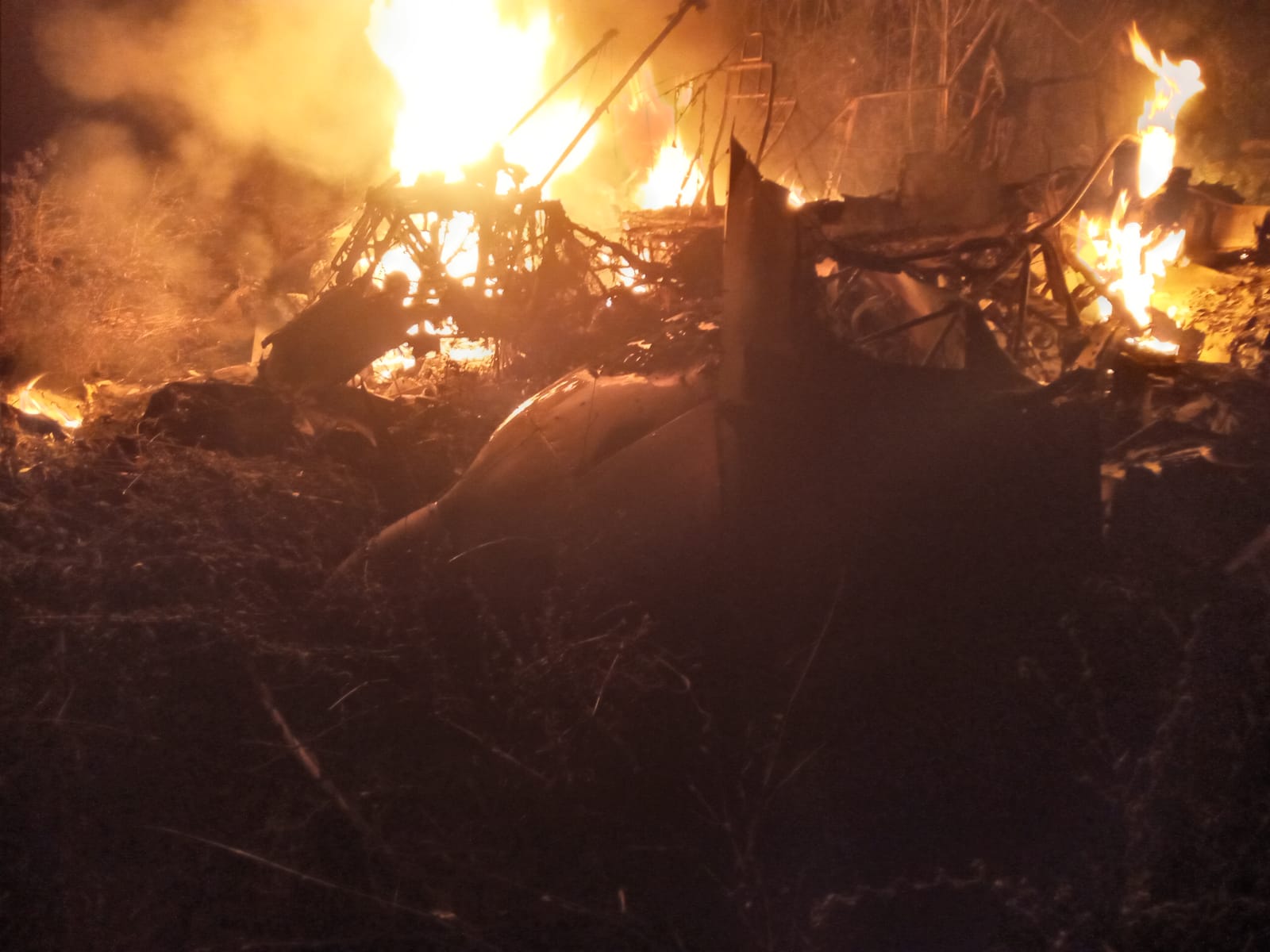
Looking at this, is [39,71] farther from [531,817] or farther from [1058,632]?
[1058,632]

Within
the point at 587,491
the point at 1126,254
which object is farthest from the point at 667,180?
the point at 587,491

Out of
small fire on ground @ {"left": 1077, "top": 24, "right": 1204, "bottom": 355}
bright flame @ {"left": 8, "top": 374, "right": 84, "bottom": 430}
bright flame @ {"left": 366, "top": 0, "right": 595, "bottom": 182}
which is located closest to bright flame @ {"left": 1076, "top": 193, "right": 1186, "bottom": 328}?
small fire on ground @ {"left": 1077, "top": 24, "right": 1204, "bottom": 355}

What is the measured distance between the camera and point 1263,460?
14.0 ft

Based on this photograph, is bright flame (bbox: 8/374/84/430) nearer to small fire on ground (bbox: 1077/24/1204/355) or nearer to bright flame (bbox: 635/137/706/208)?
bright flame (bbox: 635/137/706/208)

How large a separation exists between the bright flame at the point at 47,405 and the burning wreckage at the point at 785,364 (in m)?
1.39

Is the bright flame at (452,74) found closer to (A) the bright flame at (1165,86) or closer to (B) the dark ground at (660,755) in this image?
(B) the dark ground at (660,755)

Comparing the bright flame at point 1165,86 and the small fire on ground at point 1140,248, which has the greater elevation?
the bright flame at point 1165,86

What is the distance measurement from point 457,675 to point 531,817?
675 mm

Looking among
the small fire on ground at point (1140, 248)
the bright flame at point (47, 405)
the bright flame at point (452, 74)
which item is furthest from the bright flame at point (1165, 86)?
the bright flame at point (47, 405)

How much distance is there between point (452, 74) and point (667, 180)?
272 centimetres

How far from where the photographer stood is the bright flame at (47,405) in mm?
6073

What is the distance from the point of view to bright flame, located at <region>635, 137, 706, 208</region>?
393 inches

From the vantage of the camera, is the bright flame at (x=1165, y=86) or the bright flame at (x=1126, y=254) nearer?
the bright flame at (x=1126, y=254)

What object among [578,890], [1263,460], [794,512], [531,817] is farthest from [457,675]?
[1263,460]
